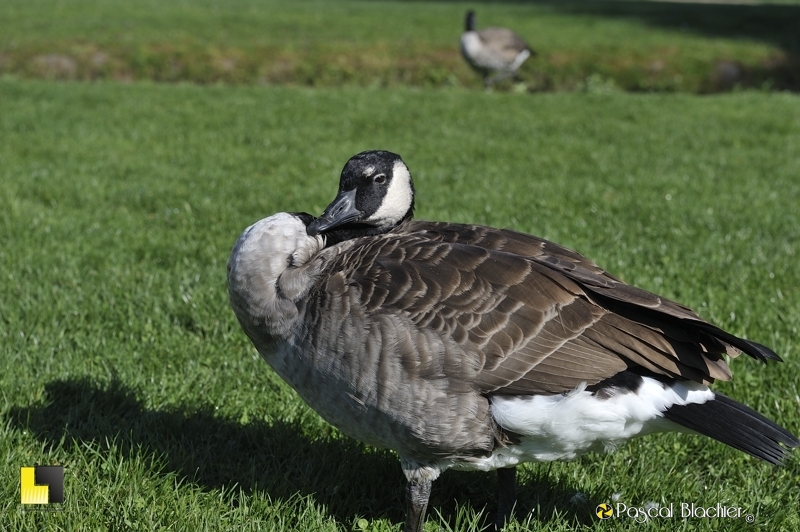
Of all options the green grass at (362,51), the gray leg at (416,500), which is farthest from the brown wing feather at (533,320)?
the green grass at (362,51)

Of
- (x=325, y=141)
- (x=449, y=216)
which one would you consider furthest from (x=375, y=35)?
(x=449, y=216)

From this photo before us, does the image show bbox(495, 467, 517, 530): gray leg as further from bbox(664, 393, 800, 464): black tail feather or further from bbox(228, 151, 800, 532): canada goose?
bbox(664, 393, 800, 464): black tail feather

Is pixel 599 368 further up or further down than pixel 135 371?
further up

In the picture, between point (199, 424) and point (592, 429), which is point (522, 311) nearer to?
point (592, 429)

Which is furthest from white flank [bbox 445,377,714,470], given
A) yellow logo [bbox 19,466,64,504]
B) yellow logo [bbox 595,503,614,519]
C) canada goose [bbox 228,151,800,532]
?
yellow logo [bbox 19,466,64,504]

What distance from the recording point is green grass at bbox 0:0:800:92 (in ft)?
55.8

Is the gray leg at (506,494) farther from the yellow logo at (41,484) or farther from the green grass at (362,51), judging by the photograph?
the green grass at (362,51)

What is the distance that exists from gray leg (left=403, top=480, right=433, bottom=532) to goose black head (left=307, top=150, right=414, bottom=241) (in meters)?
1.22

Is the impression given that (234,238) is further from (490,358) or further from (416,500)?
(490,358)

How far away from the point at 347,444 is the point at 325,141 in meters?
7.14

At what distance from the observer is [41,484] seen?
3.62 m

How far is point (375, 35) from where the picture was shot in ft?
67.7

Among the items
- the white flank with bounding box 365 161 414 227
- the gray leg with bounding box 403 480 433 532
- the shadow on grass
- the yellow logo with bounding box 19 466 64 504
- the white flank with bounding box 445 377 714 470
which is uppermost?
the white flank with bounding box 365 161 414 227

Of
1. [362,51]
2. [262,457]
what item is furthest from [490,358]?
[362,51]
